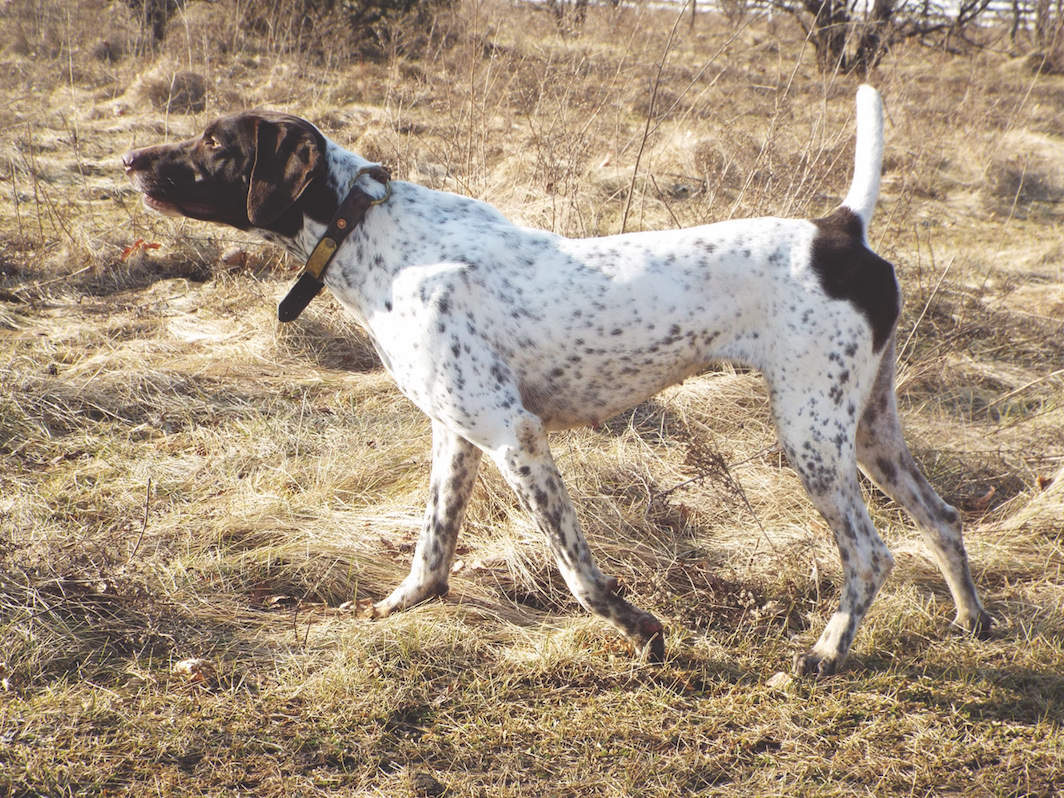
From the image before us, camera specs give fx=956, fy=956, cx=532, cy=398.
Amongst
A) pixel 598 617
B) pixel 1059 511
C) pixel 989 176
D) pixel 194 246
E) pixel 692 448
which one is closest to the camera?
pixel 598 617

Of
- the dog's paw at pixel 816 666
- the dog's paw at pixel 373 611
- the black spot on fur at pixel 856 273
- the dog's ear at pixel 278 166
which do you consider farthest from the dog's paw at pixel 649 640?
the dog's ear at pixel 278 166

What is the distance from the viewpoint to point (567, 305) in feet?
8.83

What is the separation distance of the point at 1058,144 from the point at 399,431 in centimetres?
852

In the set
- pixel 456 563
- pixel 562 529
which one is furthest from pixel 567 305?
pixel 456 563

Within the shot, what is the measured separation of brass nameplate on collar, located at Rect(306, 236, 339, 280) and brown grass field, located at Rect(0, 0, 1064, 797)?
3.36 ft

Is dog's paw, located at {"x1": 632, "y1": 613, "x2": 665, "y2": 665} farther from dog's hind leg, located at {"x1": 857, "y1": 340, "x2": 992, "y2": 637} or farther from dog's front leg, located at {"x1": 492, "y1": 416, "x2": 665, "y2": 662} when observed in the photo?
dog's hind leg, located at {"x1": 857, "y1": 340, "x2": 992, "y2": 637}

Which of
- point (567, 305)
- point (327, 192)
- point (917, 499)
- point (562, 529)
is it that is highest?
point (327, 192)

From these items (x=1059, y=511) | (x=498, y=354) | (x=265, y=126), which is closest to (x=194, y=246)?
(x=265, y=126)

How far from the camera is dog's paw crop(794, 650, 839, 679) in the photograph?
109 inches

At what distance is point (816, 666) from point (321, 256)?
1.86 metres

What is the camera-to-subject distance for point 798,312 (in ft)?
8.73

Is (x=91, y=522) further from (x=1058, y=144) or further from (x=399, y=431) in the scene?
(x=1058, y=144)

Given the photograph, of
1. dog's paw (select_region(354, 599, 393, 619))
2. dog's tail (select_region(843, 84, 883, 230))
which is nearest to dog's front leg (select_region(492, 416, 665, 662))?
dog's paw (select_region(354, 599, 393, 619))

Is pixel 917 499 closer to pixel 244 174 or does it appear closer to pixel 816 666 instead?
pixel 816 666
